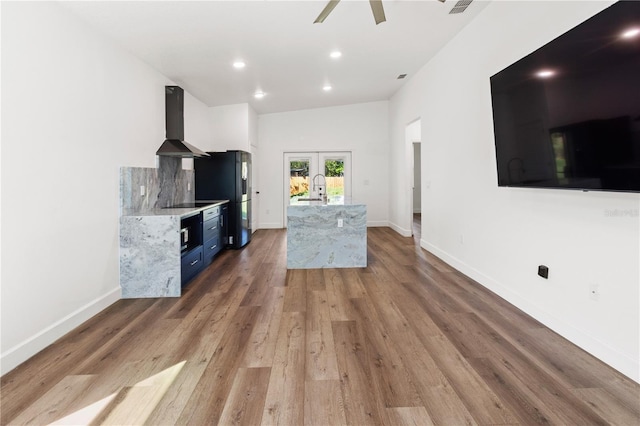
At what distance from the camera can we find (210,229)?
14.6 ft

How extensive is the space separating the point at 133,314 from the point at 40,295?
739 mm

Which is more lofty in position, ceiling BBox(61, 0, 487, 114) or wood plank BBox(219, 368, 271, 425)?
ceiling BBox(61, 0, 487, 114)

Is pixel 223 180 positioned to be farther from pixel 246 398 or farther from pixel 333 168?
pixel 246 398

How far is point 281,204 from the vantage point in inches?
310

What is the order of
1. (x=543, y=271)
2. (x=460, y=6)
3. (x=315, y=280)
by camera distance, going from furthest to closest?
1. (x=315, y=280)
2. (x=460, y=6)
3. (x=543, y=271)

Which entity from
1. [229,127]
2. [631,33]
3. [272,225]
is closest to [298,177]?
[272,225]

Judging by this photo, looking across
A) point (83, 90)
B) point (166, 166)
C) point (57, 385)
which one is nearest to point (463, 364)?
point (57, 385)

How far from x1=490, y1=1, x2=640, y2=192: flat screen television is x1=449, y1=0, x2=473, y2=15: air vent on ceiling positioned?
0.94 metres

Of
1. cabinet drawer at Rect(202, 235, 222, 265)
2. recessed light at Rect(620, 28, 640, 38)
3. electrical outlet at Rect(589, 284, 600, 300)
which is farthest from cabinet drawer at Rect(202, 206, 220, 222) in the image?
recessed light at Rect(620, 28, 640, 38)

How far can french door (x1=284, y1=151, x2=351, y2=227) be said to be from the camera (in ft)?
25.8

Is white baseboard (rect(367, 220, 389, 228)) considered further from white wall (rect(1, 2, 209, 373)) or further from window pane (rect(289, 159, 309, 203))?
white wall (rect(1, 2, 209, 373))

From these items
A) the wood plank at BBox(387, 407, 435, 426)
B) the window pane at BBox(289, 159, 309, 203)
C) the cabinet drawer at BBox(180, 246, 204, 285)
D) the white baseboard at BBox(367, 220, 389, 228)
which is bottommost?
the wood plank at BBox(387, 407, 435, 426)

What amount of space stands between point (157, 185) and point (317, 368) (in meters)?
3.26

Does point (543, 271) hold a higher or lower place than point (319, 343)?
higher
